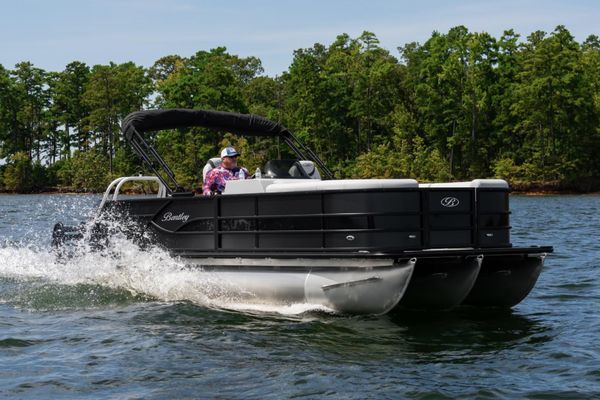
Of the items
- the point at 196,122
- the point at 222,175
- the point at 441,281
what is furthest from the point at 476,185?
the point at 196,122

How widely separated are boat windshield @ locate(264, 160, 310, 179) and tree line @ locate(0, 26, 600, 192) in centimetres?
6071

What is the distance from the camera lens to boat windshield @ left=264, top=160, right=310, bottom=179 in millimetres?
12180

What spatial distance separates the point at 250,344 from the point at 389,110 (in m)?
80.2

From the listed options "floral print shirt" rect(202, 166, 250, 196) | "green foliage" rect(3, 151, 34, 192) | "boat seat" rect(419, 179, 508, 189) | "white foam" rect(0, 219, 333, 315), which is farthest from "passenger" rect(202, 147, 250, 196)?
"green foliage" rect(3, 151, 34, 192)

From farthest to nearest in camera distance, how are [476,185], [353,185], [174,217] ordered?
[174,217]
[476,185]
[353,185]

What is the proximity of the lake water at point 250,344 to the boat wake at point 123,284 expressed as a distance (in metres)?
0.03

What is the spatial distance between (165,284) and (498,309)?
4.41 meters

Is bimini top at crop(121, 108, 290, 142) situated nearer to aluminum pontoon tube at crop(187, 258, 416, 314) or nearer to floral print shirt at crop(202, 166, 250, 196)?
floral print shirt at crop(202, 166, 250, 196)

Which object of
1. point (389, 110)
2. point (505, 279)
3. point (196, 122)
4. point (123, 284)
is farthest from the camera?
point (389, 110)

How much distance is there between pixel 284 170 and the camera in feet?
40.4

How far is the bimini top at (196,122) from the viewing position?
44.2 feet

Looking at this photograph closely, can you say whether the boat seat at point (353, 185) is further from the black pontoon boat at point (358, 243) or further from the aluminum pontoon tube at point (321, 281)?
the aluminum pontoon tube at point (321, 281)

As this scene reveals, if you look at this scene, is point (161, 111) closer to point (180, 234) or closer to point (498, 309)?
point (180, 234)

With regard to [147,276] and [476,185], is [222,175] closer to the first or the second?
[147,276]
